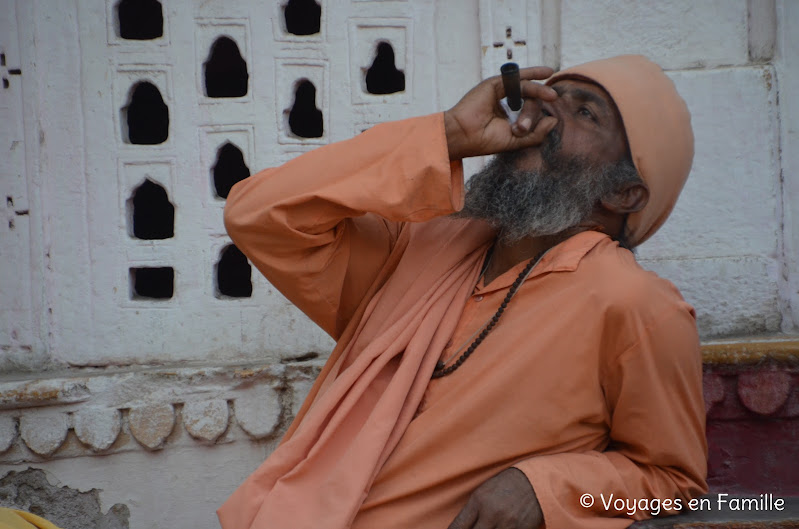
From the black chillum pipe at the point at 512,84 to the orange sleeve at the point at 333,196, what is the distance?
17cm

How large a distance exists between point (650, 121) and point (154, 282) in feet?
6.55

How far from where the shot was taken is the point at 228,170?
3262mm

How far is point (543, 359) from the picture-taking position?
6.45 ft

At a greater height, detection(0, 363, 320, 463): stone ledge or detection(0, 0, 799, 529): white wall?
detection(0, 0, 799, 529): white wall

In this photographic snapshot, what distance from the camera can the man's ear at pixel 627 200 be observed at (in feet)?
7.26

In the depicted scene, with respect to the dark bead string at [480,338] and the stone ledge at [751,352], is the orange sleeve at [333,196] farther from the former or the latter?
the stone ledge at [751,352]

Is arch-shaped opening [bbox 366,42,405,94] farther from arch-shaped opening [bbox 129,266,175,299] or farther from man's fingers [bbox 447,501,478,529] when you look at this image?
man's fingers [bbox 447,501,478,529]

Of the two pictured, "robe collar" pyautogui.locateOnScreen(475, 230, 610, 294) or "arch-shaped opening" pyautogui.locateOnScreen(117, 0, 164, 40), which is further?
"arch-shaped opening" pyautogui.locateOnScreen(117, 0, 164, 40)

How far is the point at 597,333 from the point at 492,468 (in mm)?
395

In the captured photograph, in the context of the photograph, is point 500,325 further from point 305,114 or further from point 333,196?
point 305,114

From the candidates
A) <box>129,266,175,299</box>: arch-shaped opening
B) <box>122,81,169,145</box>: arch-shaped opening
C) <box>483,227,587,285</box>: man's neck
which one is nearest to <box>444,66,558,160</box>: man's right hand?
<box>483,227,587,285</box>: man's neck

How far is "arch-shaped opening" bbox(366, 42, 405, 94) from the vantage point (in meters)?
3.27

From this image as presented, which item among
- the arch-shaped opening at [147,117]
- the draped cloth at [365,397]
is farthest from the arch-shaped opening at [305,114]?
the draped cloth at [365,397]

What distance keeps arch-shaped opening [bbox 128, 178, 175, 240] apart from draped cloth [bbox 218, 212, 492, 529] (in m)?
1.39
